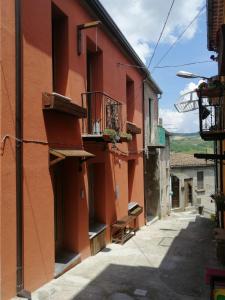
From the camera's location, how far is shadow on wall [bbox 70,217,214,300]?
707 cm

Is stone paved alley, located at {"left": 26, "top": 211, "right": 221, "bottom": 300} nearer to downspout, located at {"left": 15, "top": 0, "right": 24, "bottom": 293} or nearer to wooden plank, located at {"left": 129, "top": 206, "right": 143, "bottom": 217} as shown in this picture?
downspout, located at {"left": 15, "top": 0, "right": 24, "bottom": 293}

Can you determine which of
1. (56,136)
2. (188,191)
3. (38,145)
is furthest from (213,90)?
(188,191)

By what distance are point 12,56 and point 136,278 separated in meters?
5.27

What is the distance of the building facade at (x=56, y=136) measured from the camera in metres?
6.34

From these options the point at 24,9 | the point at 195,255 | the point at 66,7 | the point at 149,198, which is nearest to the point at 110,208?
the point at 195,255

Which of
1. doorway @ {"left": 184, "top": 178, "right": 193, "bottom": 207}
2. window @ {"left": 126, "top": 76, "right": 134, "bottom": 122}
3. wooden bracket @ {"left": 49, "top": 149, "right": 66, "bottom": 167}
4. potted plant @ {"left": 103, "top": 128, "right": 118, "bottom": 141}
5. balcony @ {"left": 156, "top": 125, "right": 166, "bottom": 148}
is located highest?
window @ {"left": 126, "top": 76, "right": 134, "bottom": 122}

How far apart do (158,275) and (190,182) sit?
22.0 meters

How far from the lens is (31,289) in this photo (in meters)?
6.82

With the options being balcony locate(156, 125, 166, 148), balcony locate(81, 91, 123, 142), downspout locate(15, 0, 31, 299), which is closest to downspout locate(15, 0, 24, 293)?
downspout locate(15, 0, 31, 299)

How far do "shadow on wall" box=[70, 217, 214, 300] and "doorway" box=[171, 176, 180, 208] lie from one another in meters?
16.4

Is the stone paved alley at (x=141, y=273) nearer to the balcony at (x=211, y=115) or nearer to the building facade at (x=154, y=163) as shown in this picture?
the balcony at (x=211, y=115)

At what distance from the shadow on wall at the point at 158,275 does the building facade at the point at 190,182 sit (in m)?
16.6

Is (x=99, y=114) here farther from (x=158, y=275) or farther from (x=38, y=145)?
(x=158, y=275)

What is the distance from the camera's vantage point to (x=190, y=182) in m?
29.6
